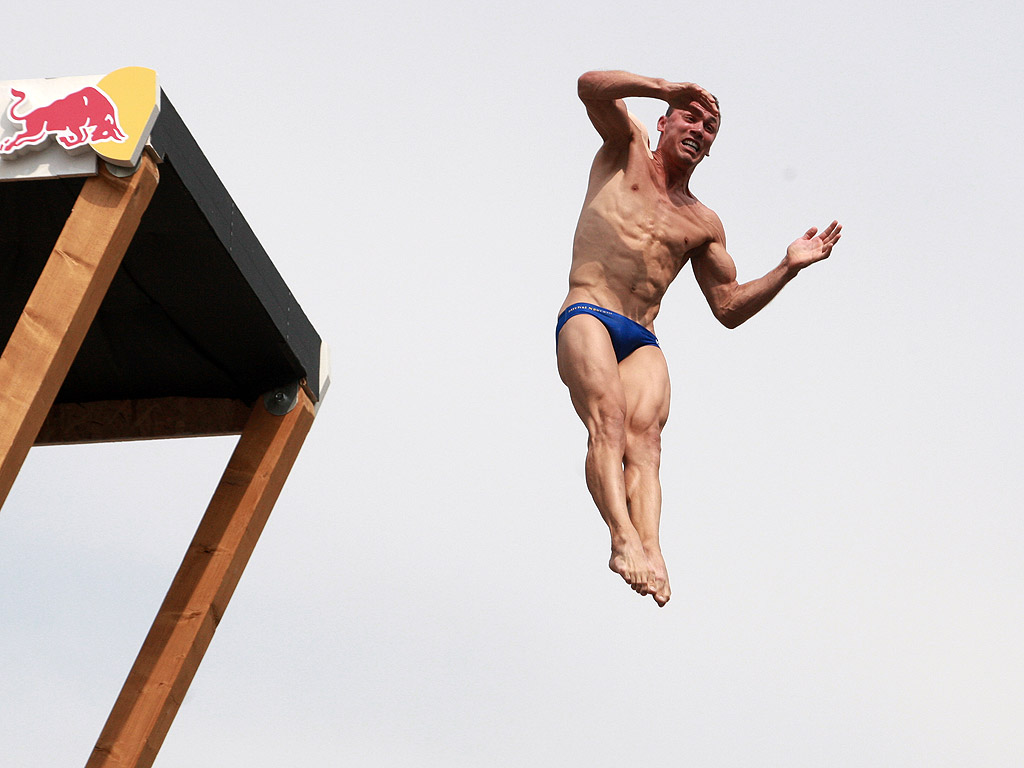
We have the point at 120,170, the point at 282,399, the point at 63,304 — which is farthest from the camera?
the point at 282,399

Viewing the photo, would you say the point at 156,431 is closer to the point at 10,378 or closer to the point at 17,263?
the point at 17,263

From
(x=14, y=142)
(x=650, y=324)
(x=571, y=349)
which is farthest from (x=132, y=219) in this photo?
(x=650, y=324)

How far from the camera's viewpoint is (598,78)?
8250 millimetres

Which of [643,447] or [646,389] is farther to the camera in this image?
[646,389]

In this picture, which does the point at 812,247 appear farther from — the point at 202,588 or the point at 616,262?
the point at 202,588

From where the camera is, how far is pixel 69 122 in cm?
727

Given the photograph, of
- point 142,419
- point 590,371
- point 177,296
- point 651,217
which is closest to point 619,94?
point 651,217

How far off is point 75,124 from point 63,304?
801 mm

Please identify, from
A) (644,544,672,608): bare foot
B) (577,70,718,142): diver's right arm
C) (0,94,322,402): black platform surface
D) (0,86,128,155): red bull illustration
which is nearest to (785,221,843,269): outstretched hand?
(577,70,718,142): diver's right arm

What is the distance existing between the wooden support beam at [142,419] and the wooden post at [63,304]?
91.8 inches

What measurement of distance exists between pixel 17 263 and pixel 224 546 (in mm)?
1793

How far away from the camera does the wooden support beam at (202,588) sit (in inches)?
336

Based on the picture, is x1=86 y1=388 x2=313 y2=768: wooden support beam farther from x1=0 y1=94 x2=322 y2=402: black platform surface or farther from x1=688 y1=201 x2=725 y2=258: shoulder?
x1=688 y1=201 x2=725 y2=258: shoulder

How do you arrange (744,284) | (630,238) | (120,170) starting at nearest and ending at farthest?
(120,170) → (630,238) → (744,284)
